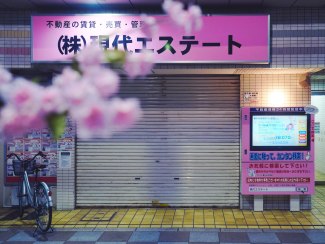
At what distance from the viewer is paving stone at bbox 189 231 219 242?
7680mm

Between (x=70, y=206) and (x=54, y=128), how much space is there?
8.72 meters

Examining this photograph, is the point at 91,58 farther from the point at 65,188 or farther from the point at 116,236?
the point at 65,188

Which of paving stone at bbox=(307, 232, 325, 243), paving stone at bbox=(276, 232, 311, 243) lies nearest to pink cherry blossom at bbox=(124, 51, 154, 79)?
paving stone at bbox=(276, 232, 311, 243)

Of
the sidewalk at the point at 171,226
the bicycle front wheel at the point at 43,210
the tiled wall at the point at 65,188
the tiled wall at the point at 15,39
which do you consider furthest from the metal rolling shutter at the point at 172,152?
the tiled wall at the point at 15,39

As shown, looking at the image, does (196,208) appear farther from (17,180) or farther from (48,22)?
(48,22)

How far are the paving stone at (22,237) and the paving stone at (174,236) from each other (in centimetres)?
236

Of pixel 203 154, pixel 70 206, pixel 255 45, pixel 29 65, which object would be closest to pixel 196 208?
pixel 203 154

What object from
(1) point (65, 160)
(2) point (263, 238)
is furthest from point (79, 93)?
(1) point (65, 160)

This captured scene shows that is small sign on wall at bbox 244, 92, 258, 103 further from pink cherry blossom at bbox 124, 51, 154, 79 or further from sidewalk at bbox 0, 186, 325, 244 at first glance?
pink cherry blossom at bbox 124, 51, 154, 79

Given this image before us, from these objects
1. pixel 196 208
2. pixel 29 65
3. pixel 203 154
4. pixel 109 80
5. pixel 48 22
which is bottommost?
pixel 196 208

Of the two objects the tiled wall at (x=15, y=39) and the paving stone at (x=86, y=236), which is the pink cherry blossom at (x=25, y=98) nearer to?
the paving stone at (x=86, y=236)

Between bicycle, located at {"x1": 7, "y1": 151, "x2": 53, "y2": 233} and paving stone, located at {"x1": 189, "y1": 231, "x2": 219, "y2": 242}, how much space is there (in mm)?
2692

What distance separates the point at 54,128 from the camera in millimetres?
1781

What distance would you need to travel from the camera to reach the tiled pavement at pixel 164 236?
767 cm
